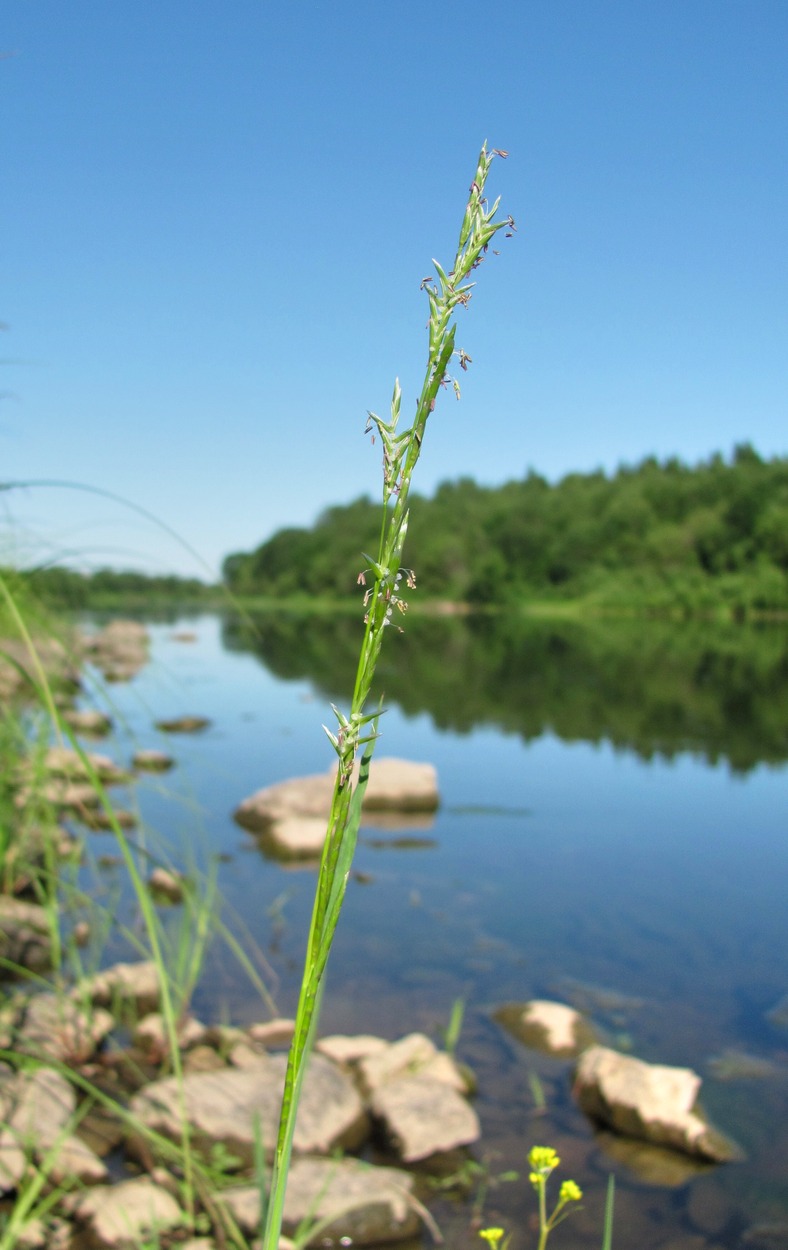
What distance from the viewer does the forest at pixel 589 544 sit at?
66.7 meters

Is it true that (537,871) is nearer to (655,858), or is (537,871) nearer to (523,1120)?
(655,858)

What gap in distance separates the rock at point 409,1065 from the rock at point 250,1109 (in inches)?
9.4

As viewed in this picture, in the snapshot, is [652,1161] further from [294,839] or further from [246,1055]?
[294,839]

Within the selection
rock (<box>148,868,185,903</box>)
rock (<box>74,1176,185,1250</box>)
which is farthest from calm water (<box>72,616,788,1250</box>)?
rock (<box>74,1176,185,1250</box>)

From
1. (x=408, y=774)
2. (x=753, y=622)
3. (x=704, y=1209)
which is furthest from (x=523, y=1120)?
(x=753, y=622)

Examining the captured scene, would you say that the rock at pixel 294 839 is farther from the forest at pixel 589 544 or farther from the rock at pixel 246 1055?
the forest at pixel 589 544

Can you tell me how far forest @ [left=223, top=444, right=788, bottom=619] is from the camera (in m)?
66.7

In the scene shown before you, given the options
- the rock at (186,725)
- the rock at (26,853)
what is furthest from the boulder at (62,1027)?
the rock at (186,725)

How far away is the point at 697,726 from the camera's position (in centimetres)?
1709

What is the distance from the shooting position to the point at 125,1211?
3162 mm

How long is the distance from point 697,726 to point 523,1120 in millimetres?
13264

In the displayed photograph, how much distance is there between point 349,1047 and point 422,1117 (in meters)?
0.75

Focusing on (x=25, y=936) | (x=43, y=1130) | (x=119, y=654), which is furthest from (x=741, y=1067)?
(x=119, y=654)

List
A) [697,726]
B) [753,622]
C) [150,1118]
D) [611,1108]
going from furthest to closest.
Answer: [753,622] < [697,726] < [611,1108] < [150,1118]
